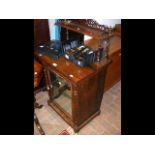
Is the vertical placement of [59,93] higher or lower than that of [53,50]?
lower

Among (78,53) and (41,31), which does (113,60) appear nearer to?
(78,53)

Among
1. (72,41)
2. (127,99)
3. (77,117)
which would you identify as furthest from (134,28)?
(77,117)

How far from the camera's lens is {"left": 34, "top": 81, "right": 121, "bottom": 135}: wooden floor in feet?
8.26

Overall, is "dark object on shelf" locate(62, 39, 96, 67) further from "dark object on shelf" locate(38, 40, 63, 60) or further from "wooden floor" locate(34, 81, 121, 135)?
"wooden floor" locate(34, 81, 121, 135)

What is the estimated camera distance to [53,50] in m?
2.15

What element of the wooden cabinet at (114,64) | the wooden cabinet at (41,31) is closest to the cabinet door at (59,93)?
the wooden cabinet at (41,31)

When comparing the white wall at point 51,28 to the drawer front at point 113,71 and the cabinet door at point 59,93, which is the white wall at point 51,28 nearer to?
the cabinet door at point 59,93

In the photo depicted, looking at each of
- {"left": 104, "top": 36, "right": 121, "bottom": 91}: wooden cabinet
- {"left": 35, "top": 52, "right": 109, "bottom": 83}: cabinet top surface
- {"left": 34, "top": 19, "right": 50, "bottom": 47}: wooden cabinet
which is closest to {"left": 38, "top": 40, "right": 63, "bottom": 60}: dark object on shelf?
{"left": 35, "top": 52, "right": 109, "bottom": 83}: cabinet top surface

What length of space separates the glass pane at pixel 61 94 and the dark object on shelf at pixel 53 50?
0.33 m

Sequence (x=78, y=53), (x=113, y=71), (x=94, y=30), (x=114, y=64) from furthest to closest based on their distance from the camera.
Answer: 1. (x=113, y=71)
2. (x=114, y=64)
3. (x=78, y=53)
4. (x=94, y=30)

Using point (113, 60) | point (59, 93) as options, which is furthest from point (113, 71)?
point (59, 93)

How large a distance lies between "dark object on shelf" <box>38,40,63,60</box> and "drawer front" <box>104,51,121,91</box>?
898 mm

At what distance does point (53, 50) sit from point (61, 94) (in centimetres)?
78
